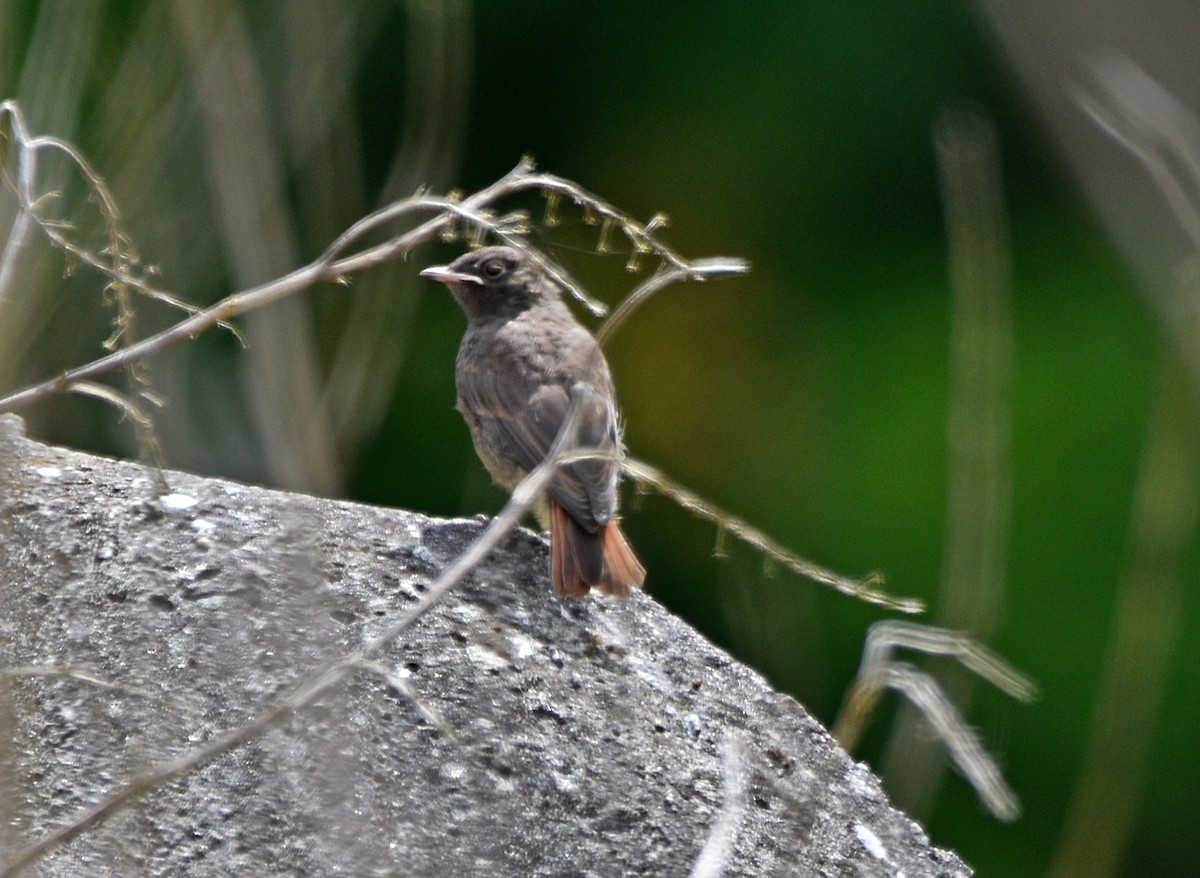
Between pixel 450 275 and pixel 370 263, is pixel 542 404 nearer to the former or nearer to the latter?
pixel 450 275

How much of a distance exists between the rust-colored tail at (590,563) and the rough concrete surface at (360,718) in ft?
0.18

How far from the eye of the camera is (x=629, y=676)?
265 cm

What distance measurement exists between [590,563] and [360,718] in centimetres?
75

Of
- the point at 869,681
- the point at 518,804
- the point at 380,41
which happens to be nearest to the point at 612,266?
the point at 380,41

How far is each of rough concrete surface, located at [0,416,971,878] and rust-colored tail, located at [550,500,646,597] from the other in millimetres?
55

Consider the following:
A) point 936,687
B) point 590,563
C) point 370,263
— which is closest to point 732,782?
point 936,687

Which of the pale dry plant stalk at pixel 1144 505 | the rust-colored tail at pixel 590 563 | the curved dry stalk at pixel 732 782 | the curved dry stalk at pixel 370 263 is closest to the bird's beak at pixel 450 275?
the rust-colored tail at pixel 590 563

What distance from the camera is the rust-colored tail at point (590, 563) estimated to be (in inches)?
115

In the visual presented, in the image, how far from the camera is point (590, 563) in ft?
9.78

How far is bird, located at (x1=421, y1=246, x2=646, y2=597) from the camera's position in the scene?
3.05 m

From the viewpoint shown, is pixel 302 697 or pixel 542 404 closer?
pixel 302 697

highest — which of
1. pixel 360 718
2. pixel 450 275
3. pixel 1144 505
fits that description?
pixel 1144 505

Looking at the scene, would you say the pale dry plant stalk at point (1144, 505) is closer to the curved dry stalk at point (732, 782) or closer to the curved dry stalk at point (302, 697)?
the curved dry stalk at point (732, 782)

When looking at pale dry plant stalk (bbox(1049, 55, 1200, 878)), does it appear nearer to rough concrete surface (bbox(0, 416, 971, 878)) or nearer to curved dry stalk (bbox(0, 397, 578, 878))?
curved dry stalk (bbox(0, 397, 578, 878))
